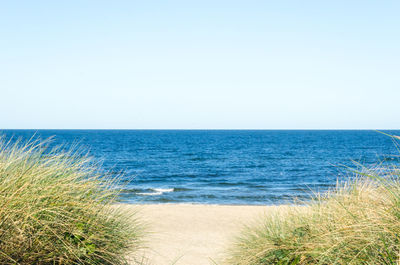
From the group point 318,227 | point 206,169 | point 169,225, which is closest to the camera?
point 318,227

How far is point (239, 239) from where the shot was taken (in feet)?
17.6

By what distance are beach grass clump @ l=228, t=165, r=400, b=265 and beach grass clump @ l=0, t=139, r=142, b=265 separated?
5.47ft

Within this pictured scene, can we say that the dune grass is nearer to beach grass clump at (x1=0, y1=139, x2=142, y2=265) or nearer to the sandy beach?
the sandy beach

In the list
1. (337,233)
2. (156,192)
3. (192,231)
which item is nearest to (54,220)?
(337,233)

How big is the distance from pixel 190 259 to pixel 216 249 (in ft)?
3.46

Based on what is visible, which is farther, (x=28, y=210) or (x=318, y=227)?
(x=318, y=227)

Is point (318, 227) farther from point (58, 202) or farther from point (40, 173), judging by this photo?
point (40, 173)

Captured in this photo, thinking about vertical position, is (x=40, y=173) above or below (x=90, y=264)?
above

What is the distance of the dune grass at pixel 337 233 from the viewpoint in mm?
3158

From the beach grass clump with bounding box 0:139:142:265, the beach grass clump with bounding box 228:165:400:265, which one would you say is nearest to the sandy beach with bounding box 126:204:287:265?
the beach grass clump with bounding box 228:165:400:265

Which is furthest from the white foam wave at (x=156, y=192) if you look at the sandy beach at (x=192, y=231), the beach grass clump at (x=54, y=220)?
the beach grass clump at (x=54, y=220)

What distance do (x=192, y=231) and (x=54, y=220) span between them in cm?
758

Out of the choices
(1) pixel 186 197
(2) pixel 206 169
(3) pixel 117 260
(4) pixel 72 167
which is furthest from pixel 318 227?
(2) pixel 206 169

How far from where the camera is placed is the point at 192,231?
1082 centimetres
